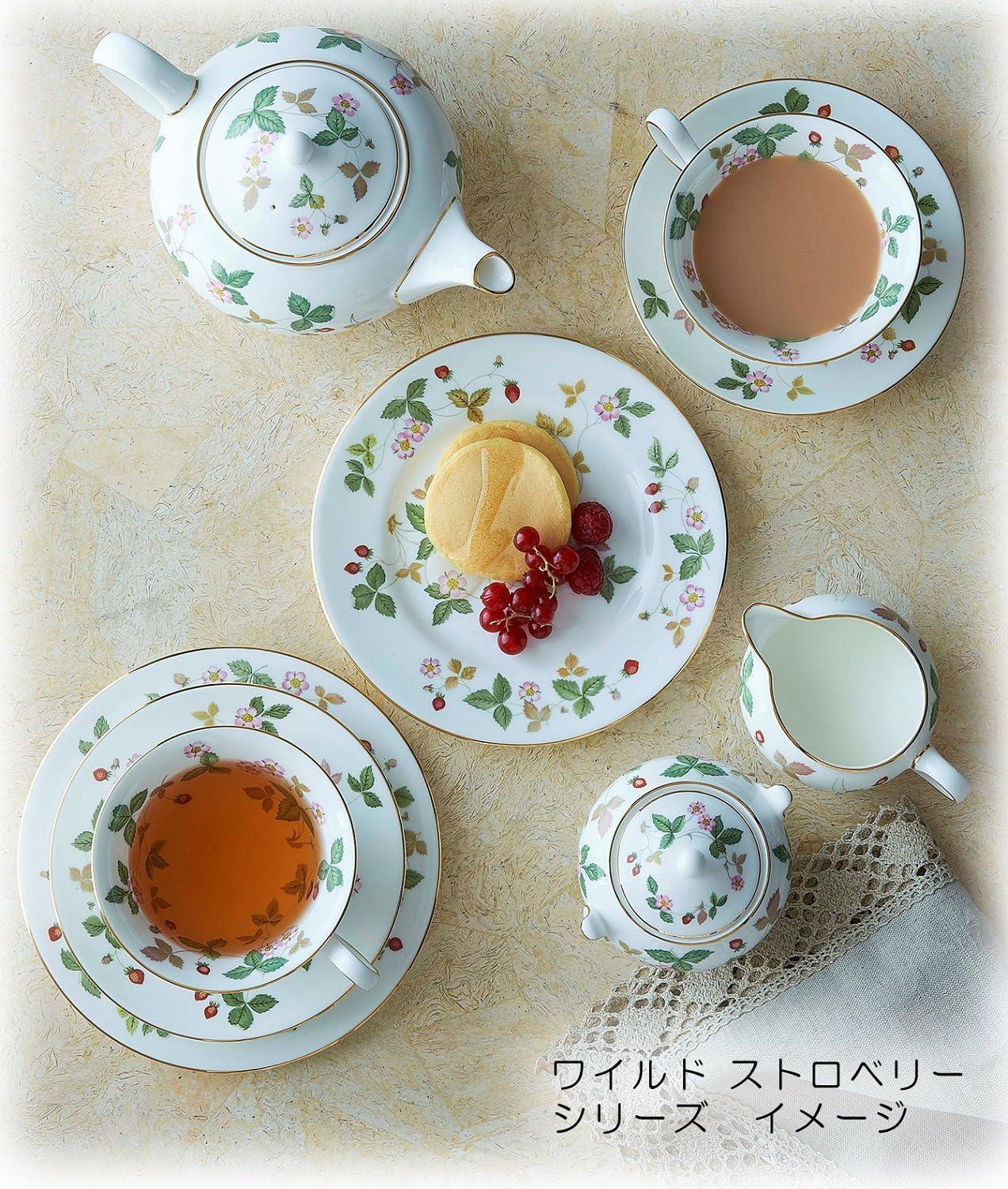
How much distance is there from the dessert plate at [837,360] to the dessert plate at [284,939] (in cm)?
65

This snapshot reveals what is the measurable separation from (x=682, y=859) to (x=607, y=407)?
56 cm

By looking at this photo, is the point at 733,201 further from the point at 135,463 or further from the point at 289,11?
the point at 135,463

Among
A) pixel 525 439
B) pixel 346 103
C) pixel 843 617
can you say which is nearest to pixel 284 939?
pixel 525 439

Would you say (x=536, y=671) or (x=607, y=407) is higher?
(x=607, y=407)

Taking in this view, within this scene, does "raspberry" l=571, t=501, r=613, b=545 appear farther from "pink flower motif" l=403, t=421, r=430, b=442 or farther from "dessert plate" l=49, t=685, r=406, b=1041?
"dessert plate" l=49, t=685, r=406, b=1041

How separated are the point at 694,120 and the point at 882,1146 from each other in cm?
130

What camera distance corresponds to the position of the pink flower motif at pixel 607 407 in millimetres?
1286

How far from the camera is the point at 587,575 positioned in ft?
4.11

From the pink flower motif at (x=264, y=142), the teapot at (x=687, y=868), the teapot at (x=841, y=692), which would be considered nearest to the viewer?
the pink flower motif at (x=264, y=142)

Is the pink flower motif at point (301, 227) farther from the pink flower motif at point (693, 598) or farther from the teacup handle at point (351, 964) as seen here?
the teacup handle at point (351, 964)

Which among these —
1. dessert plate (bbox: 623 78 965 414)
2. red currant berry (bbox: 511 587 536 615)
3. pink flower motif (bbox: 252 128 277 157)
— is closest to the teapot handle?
pink flower motif (bbox: 252 128 277 157)

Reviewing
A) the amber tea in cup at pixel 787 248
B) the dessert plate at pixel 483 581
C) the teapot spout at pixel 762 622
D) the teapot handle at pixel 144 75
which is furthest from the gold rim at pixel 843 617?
the teapot handle at pixel 144 75

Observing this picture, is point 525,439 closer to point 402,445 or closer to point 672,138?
point 402,445

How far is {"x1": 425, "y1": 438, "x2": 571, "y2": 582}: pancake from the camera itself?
1229 millimetres
